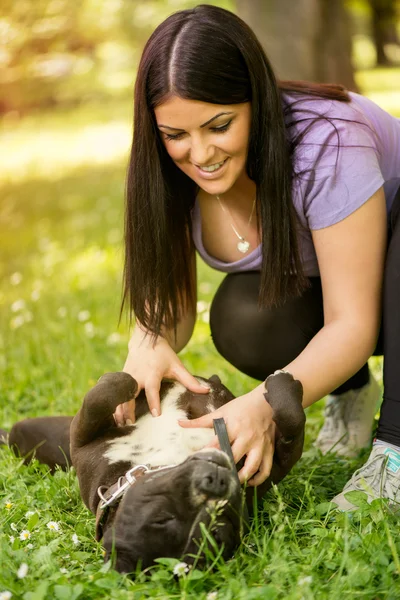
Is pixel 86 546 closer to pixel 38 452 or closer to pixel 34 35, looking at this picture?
pixel 38 452

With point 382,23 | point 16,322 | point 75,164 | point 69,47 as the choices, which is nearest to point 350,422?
point 16,322

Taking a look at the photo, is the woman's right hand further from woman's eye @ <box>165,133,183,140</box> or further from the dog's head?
woman's eye @ <box>165,133,183,140</box>

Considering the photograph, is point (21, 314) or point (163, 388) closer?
point (163, 388)

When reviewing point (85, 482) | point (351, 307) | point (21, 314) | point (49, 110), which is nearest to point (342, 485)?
point (351, 307)

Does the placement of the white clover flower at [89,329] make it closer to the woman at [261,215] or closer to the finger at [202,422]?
the woman at [261,215]

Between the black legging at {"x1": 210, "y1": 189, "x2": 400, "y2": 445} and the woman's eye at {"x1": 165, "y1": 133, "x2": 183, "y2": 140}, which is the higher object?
the woman's eye at {"x1": 165, "y1": 133, "x2": 183, "y2": 140}

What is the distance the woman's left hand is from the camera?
2205 mm

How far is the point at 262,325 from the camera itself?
2791mm

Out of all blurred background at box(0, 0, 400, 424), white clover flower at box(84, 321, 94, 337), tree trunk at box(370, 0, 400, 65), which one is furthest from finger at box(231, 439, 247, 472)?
tree trunk at box(370, 0, 400, 65)

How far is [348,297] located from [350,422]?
2.37 feet

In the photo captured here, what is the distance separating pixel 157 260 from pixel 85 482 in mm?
745

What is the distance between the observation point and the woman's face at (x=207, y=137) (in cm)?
232

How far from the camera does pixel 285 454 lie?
2350mm

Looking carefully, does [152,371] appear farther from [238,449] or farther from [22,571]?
[22,571]
